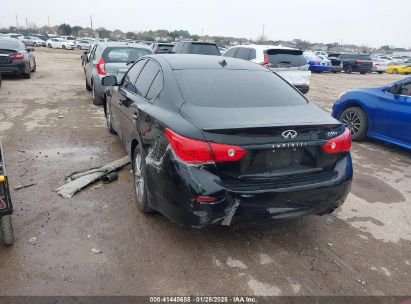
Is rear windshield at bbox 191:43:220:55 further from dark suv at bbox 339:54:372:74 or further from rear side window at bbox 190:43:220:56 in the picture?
dark suv at bbox 339:54:372:74

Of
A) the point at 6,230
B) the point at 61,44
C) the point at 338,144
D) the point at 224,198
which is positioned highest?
the point at 338,144

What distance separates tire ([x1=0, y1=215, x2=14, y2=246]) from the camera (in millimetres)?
3043

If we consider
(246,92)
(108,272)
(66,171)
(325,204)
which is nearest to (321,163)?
(325,204)

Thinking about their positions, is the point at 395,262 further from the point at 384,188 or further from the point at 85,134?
the point at 85,134

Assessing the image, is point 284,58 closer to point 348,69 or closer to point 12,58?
point 12,58

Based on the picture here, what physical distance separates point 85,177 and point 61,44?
46.8m

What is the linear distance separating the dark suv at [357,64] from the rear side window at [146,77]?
88.1 feet

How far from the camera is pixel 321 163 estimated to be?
3082 millimetres

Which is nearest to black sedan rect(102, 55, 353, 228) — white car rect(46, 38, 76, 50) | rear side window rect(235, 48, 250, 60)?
rear side window rect(235, 48, 250, 60)

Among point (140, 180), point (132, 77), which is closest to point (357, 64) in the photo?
point (132, 77)

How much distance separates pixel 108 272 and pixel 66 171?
7.88 feet

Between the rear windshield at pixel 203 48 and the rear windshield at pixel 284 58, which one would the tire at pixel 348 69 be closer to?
the rear windshield at pixel 203 48

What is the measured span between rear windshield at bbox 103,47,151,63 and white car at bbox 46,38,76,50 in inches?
1607

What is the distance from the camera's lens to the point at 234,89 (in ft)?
11.6
